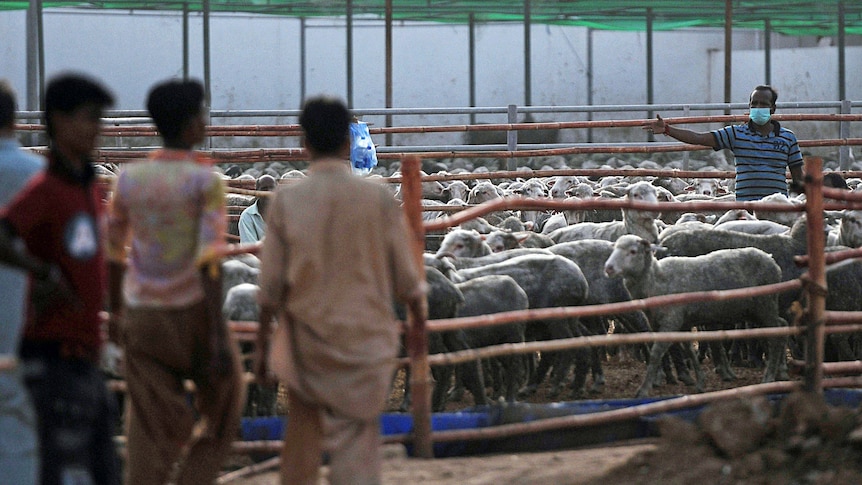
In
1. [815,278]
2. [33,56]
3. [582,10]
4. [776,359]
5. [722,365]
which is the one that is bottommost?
[722,365]

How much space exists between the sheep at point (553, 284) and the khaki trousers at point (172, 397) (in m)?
3.56

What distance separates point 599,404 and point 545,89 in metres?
22.2

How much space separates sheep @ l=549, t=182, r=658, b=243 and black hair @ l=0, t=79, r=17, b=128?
218 inches

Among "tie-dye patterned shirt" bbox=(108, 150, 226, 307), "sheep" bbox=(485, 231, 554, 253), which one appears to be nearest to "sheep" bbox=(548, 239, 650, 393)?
"sheep" bbox=(485, 231, 554, 253)

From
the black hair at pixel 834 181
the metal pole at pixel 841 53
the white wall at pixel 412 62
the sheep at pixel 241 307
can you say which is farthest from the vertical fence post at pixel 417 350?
the metal pole at pixel 841 53

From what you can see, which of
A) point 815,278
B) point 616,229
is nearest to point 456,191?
point 616,229

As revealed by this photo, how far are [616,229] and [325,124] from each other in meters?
6.18

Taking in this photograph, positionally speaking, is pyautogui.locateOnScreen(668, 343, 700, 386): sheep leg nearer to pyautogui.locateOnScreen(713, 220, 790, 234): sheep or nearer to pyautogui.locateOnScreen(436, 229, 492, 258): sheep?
pyautogui.locateOnScreen(436, 229, 492, 258): sheep

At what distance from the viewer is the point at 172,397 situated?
3.72 metres

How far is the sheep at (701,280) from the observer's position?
741 centimetres

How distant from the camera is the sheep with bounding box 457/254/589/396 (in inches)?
289

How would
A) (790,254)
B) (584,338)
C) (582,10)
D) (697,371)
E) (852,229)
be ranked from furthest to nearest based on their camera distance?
1. (582,10)
2. (852,229)
3. (790,254)
4. (697,371)
5. (584,338)

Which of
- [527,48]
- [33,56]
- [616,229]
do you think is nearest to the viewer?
[616,229]

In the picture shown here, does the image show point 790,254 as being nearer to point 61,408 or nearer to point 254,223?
point 254,223
